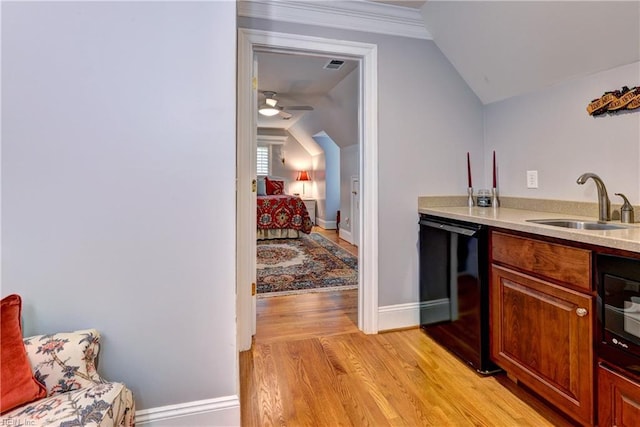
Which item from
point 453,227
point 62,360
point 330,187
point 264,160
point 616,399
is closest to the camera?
point 62,360

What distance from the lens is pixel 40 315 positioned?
1.28 metres

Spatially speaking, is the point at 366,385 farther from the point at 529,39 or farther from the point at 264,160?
the point at 264,160

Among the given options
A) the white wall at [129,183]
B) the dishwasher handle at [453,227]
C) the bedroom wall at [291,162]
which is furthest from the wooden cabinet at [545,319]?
the bedroom wall at [291,162]

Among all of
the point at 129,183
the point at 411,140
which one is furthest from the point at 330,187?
the point at 129,183

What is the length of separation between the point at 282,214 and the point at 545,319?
198 inches

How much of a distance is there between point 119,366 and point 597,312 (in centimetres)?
182

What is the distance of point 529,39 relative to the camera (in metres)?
2.03

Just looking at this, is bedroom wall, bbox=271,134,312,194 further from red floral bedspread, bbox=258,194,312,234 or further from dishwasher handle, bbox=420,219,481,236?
dishwasher handle, bbox=420,219,481,236

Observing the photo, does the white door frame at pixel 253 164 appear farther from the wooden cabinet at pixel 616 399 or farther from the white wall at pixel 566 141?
the wooden cabinet at pixel 616 399

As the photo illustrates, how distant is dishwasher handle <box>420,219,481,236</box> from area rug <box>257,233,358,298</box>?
4.64 ft

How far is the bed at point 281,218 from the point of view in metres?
6.25

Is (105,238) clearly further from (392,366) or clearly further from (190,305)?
(392,366)

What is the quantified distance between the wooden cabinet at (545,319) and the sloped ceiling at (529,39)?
1.02 meters

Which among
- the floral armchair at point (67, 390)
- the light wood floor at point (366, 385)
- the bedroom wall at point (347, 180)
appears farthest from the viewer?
the bedroom wall at point (347, 180)
